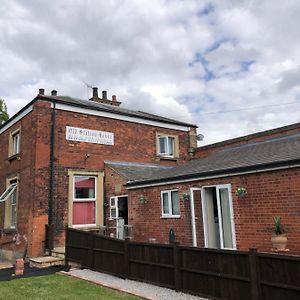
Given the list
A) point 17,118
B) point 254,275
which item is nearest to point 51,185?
point 17,118

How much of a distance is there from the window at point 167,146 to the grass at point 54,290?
394 inches

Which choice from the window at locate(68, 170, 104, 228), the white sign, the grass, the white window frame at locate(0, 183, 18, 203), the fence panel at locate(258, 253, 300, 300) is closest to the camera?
the fence panel at locate(258, 253, 300, 300)

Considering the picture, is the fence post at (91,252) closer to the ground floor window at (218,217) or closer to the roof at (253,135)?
the ground floor window at (218,217)

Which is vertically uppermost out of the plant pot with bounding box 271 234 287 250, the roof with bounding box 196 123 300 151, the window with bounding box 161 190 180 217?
the roof with bounding box 196 123 300 151

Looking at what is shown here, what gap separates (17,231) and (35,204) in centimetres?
206

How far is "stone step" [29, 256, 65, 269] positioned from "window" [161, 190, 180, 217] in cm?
401

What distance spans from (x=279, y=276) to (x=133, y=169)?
1061 cm

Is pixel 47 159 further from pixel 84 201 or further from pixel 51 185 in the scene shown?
pixel 84 201

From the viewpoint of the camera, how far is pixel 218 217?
10.4 m

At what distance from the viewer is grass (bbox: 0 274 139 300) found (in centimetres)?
745

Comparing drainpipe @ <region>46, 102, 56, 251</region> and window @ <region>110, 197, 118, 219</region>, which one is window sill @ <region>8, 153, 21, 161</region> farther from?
window @ <region>110, 197, 118, 219</region>

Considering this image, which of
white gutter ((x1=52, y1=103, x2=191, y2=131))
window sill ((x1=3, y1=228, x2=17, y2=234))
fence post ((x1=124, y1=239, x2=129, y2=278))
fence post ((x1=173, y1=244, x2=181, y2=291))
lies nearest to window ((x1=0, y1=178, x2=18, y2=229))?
window sill ((x1=3, y1=228, x2=17, y2=234))

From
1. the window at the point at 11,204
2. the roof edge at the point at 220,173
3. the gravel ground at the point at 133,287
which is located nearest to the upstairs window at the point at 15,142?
the window at the point at 11,204

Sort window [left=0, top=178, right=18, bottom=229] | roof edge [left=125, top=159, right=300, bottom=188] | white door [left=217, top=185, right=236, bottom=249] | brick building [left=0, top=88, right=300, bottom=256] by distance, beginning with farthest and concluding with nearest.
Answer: window [left=0, top=178, right=18, bottom=229] → white door [left=217, top=185, right=236, bottom=249] → brick building [left=0, top=88, right=300, bottom=256] → roof edge [left=125, top=159, right=300, bottom=188]
